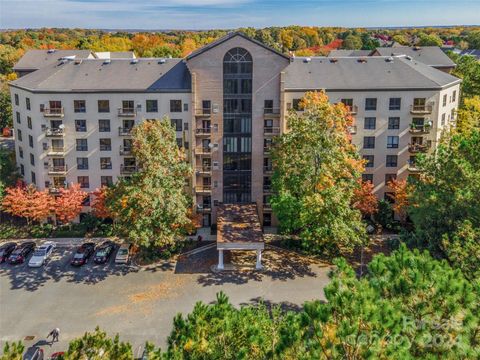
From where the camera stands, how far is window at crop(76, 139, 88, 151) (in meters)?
59.5

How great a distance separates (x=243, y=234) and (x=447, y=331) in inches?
1270

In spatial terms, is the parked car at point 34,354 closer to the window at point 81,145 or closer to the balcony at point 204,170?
the window at point 81,145

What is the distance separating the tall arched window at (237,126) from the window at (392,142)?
56.0 ft

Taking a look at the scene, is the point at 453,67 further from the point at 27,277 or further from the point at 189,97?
the point at 27,277

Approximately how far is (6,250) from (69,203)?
26.7 ft

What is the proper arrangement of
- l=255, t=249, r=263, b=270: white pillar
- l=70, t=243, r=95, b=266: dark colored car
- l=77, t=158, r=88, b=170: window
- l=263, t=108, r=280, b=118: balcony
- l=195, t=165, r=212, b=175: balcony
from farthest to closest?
l=77, t=158, r=88, b=170: window, l=195, t=165, r=212, b=175: balcony, l=263, t=108, r=280, b=118: balcony, l=70, t=243, r=95, b=266: dark colored car, l=255, t=249, r=263, b=270: white pillar

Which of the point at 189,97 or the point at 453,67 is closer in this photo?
the point at 189,97

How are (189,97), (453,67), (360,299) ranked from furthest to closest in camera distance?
(453,67) < (189,97) < (360,299)

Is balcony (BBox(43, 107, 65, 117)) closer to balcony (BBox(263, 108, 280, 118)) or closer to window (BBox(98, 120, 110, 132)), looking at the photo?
window (BBox(98, 120, 110, 132))

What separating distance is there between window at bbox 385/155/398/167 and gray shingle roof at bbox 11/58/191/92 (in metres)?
25.9

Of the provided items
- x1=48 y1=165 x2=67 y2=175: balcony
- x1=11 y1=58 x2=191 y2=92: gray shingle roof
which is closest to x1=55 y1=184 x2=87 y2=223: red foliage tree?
x1=48 y1=165 x2=67 y2=175: balcony

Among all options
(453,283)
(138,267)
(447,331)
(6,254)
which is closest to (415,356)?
(447,331)

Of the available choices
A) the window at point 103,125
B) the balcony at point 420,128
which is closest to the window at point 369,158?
the balcony at point 420,128

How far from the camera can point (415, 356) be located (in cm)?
2053
